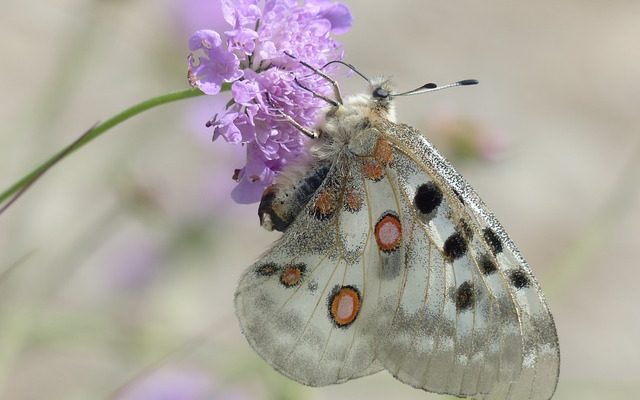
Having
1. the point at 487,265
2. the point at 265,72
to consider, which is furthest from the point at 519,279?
the point at 265,72

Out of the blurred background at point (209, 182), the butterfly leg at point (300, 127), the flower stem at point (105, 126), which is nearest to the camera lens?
the flower stem at point (105, 126)

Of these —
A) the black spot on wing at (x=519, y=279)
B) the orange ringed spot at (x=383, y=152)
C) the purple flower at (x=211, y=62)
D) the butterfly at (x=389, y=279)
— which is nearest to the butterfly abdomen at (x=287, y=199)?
the butterfly at (x=389, y=279)

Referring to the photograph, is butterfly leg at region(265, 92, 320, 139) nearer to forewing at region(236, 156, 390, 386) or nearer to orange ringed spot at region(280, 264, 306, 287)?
forewing at region(236, 156, 390, 386)

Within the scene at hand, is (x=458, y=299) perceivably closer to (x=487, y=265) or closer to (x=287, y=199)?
(x=487, y=265)

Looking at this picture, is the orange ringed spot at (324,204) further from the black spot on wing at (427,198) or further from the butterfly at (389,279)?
the black spot on wing at (427,198)

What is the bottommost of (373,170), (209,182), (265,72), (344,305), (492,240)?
(344,305)
